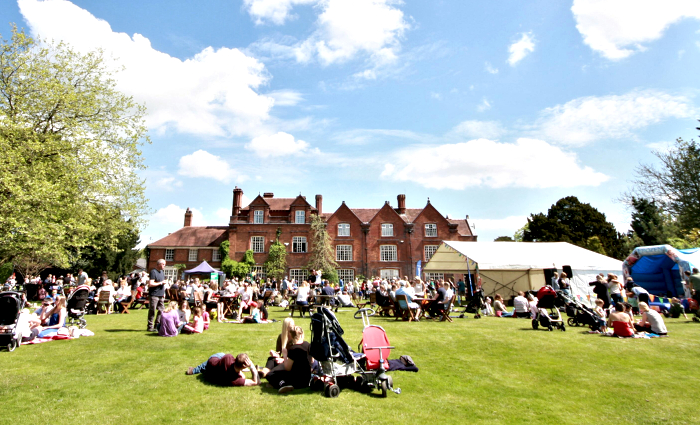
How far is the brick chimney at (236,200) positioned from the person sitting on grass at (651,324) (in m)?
36.1

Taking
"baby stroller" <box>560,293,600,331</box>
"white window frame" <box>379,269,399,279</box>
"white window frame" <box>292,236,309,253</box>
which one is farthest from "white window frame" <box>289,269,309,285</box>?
"baby stroller" <box>560,293,600,331</box>

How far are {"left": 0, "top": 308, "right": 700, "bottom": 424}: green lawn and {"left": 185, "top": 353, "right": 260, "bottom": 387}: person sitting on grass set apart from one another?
0.60ft

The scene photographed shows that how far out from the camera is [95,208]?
20.2m

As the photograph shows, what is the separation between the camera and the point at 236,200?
41156 millimetres

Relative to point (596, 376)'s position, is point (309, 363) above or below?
above

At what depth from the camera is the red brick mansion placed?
3919 centimetres

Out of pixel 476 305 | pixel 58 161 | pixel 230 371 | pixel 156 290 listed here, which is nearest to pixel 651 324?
pixel 476 305

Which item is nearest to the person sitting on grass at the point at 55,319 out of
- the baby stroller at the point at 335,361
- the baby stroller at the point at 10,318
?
the baby stroller at the point at 10,318

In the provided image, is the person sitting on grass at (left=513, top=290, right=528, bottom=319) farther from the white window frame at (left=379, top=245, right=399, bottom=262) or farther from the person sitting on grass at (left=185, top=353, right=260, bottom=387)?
the white window frame at (left=379, top=245, right=399, bottom=262)

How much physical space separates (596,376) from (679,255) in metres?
15.8

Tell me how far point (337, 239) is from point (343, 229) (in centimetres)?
125

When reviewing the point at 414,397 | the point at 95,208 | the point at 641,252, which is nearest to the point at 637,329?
the point at 414,397

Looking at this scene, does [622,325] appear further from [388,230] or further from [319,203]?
[319,203]

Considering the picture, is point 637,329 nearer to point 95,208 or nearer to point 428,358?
point 428,358
